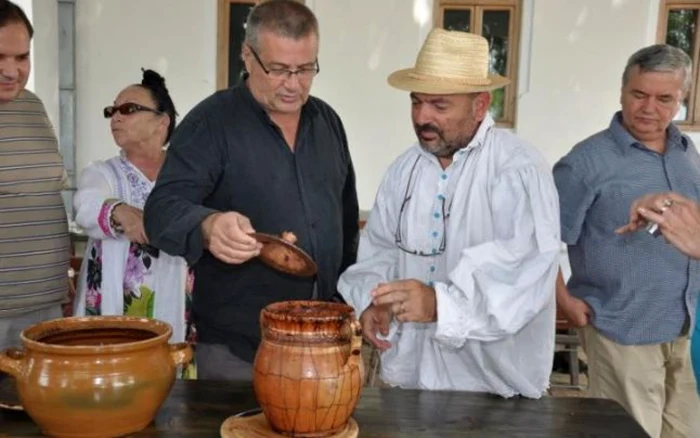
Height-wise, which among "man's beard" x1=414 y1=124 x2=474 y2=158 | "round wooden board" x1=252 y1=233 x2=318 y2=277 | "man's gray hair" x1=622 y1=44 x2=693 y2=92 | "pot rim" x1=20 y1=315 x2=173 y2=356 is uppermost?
"man's gray hair" x1=622 y1=44 x2=693 y2=92

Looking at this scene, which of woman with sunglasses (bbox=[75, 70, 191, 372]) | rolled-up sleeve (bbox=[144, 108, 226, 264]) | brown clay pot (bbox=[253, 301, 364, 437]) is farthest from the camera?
woman with sunglasses (bbox=[75, 70, 191, 372])

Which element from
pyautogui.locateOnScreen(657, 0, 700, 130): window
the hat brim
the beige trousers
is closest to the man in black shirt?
the hat brim

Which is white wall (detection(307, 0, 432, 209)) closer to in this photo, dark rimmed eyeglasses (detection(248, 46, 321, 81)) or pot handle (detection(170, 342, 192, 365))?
dark rimmed eyeglasses (detection(248, 46, 321, 81))

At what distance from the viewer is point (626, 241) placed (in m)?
2.70

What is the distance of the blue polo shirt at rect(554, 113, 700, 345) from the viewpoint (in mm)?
Answer: 2693

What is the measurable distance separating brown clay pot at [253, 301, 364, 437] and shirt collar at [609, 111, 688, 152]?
69.4 inches

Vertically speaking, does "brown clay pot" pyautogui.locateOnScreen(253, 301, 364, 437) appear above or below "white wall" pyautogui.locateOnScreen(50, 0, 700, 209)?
below

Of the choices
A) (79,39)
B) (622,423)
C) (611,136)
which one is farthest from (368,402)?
(79,39)

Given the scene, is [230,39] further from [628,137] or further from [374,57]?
[628,137]

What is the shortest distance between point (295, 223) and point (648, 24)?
4.94 m

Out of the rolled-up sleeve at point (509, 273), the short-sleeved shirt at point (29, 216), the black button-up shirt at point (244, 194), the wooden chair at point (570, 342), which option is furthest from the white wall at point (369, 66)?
the rolled-up sleeve at point (509, 273)

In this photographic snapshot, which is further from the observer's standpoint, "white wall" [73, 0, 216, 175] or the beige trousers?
"white wall" [73, 0, 216, 175]

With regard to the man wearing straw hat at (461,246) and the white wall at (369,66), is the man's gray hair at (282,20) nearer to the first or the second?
the man wearing straw hat at (461,246)

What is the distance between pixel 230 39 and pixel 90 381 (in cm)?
521
